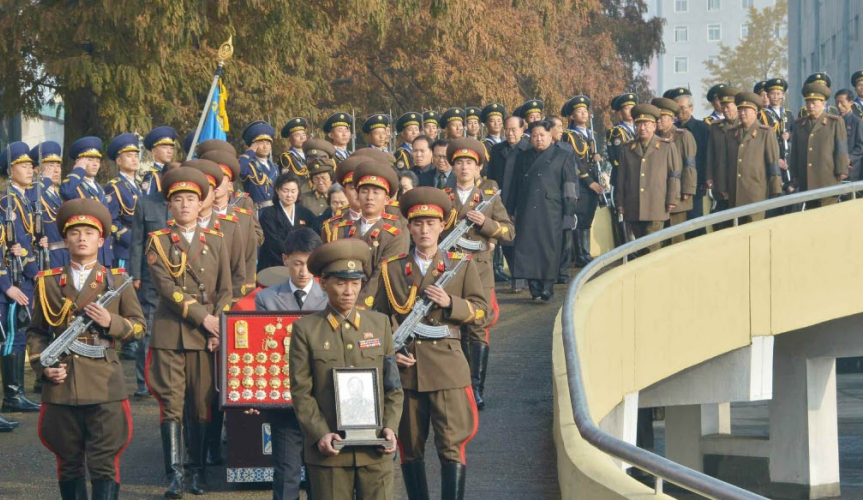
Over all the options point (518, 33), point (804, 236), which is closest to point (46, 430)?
point (804, 236)

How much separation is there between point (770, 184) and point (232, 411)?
9702 millimetres

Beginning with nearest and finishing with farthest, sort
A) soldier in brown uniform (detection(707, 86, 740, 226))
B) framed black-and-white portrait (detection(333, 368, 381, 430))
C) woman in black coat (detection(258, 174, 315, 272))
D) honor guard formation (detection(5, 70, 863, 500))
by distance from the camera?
framed black-and-white portrait (detection(333, 368, 381, 430)) → honor guard formation (detection(5, 70, 863, 500)) → woman in black coat (detection(258, 174, 315, 272)) → soldier in brown uniform (detection(707, 86, 740, 226))

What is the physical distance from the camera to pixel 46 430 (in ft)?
29.5

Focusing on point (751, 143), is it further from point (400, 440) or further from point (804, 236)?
point (400, 440)

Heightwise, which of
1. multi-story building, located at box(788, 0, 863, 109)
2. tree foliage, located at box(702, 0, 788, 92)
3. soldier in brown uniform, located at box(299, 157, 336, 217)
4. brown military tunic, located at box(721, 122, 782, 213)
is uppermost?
tree foliage, located at box(702, 0, 788, 92)

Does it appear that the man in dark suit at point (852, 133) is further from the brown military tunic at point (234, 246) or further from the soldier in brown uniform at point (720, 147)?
the brown military tunic at point (234, 246)

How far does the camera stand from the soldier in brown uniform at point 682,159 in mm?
17609

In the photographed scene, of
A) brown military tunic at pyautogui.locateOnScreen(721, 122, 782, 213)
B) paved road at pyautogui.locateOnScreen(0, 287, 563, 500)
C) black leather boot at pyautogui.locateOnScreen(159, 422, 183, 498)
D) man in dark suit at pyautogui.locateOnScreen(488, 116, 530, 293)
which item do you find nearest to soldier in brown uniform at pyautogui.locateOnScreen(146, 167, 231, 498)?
black leather boot at pyautogui.locateOnScreen(159, 422, 183, 498)

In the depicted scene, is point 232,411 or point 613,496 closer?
point 613,496

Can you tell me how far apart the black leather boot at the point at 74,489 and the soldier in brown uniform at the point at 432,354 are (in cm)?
174

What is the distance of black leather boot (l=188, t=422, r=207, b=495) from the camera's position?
10023 millimetres

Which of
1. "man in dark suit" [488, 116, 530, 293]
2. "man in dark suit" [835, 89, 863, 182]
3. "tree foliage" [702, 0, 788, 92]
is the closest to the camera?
"man in dark suit" [488, 116, 530, 293]

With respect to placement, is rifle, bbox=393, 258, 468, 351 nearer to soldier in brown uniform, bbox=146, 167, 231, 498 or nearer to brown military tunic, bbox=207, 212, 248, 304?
soldier in brown uniform, bbox=146, 167, 231, 498

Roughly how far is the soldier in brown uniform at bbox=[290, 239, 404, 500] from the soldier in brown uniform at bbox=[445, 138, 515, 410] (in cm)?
406
